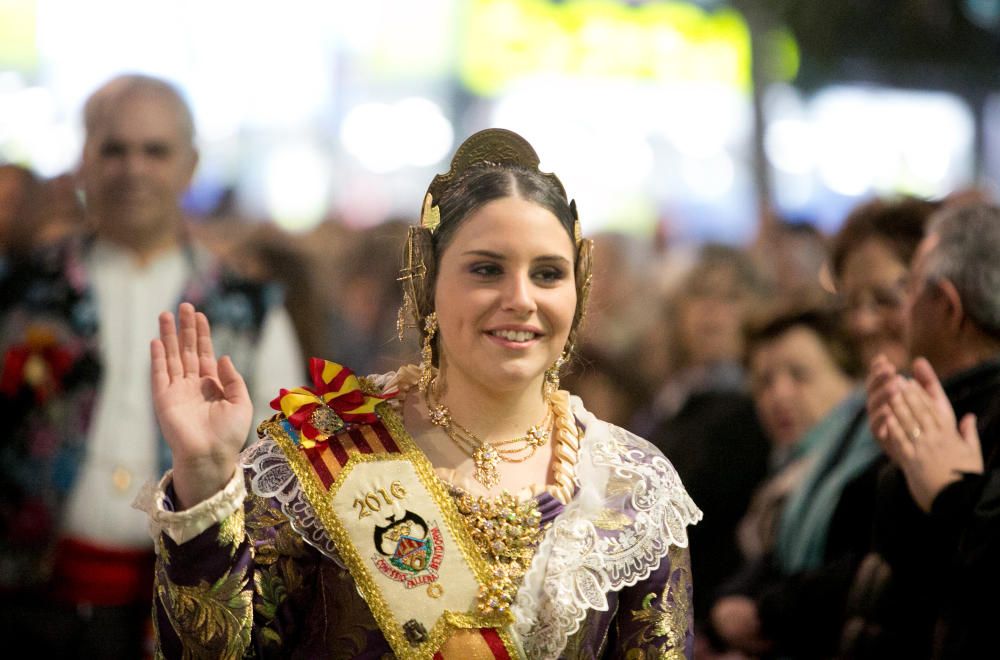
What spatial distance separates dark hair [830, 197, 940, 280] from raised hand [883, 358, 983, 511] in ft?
3.50

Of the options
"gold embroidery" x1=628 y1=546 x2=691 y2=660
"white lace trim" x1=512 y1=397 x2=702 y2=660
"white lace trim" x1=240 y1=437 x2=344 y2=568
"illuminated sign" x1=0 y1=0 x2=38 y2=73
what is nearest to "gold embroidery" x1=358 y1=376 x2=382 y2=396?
"white lace trim" x1=240 y1=437 x2=344 y2=568

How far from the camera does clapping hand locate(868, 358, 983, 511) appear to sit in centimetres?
344

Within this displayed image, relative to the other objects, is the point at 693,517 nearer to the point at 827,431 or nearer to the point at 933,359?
the point at 933,359

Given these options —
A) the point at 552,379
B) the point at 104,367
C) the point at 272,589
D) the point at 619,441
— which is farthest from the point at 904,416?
the point at 104,367

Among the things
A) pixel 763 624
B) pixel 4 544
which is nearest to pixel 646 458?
pixel 763 624

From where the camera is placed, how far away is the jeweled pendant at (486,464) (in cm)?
286

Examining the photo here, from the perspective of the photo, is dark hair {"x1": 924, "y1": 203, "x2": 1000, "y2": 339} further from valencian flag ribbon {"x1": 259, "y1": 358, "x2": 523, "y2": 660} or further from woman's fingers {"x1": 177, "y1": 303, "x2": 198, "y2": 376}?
woman's fingers {"x1": 177, "y1": 303, "x2": 198, "y2": 376}

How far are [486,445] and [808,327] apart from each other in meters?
2.57

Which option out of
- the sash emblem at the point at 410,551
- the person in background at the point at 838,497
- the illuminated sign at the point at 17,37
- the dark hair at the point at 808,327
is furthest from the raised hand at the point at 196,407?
the illuminated sign at the point at 17,37

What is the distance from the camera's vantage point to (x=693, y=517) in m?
2.93

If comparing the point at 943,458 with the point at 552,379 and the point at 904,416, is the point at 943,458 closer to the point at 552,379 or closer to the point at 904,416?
the point at 904,416

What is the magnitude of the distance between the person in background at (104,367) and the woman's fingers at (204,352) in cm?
154

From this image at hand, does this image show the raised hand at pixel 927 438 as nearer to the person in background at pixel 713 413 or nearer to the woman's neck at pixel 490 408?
the woman's neck at pixel 490 408

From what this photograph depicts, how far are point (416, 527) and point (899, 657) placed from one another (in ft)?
4.92
